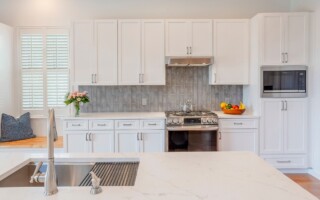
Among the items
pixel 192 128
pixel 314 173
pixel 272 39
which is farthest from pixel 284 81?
pixel 192 128

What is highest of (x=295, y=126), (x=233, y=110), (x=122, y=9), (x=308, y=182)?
(x=122, y=9)

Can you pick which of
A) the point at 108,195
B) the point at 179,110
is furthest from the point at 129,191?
the point at 179,110

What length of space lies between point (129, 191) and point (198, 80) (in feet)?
11.2

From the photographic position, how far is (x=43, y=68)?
14.3 feet

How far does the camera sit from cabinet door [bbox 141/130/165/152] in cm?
369

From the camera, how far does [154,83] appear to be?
3.98 meters

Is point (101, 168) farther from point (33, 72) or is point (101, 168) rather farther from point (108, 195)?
point (33, 72)

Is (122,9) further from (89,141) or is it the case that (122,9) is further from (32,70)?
(89,141)

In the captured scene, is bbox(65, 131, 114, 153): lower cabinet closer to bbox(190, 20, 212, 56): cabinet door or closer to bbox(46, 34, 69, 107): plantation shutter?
bbox(46, 34, 69, 107): plantation shutter

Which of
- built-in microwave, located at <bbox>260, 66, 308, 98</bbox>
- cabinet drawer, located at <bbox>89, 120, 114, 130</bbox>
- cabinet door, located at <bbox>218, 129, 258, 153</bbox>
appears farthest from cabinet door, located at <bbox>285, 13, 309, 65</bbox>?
cabinet drawer, located at <bbox>89, 120, 114, 130</bbox>

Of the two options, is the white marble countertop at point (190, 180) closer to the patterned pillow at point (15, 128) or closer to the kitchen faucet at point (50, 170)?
the kitchen faucet at point (50, 170)

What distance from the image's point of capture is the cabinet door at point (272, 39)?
147 inches

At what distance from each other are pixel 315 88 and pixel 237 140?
1.38 m

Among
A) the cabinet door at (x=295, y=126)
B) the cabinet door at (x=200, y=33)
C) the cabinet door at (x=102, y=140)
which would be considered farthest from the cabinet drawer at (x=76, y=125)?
the cabinet door at (x=295, y=126)
